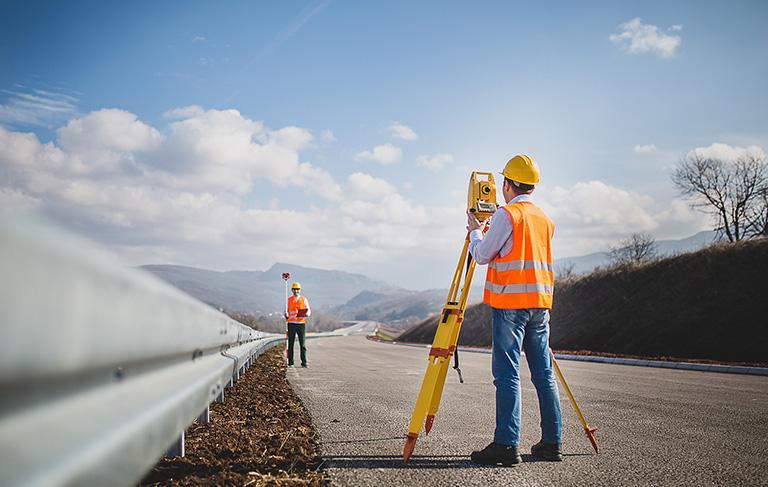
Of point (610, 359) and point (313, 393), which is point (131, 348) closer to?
point (313, 393)

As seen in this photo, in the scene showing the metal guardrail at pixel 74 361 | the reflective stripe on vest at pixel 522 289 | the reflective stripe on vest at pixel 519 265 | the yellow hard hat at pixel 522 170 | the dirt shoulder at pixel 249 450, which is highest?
the yellow hard hat at pixel 522 170

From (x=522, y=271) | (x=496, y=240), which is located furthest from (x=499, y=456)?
(x=496, y=240)

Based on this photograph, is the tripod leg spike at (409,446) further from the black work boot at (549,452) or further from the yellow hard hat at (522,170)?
the yellow hard hat at (522,170)

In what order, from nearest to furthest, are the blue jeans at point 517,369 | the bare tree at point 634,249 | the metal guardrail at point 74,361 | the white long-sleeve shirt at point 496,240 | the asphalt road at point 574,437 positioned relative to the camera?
the metal guardrail at point 74,361, the asphalt road at point 574,437, the blue jeans at point 517,369, the white long-sleeve shirt at point 496,240, the bare tree at point 634,249

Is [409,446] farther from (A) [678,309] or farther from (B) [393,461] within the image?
(A) [678,309]

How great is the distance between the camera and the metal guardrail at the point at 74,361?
0.88m

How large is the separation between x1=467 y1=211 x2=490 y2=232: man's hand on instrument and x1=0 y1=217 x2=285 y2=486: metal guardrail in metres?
3.21

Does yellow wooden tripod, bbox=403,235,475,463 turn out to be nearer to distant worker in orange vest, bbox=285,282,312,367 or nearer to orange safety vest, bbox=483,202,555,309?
orange safety vest, bbox=483,202,555,309

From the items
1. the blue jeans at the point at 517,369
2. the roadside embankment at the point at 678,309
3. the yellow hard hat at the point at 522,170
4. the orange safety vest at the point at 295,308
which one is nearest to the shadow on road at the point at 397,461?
the blue jeans at the point at 517,369

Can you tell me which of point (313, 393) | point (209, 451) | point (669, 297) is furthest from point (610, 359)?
point (209, 451)

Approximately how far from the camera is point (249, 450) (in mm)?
3959

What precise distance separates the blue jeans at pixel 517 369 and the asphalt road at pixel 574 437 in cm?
26

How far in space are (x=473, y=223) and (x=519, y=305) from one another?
2.69 feet

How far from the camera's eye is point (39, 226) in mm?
900
